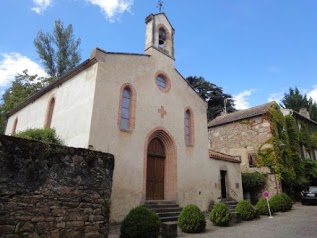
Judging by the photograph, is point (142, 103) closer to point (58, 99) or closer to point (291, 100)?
point (58, 99)

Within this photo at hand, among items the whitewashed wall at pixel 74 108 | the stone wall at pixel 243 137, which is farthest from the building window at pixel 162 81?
the stone wall at pixel 243 137

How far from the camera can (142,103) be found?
12891mm

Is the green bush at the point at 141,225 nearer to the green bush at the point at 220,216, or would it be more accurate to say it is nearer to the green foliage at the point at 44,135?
the green bush at the point at 220,216

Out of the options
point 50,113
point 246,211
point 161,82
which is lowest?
point 246,211

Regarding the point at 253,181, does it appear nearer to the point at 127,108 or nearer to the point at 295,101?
the point at 127,108

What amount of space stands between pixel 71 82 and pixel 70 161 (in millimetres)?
8237

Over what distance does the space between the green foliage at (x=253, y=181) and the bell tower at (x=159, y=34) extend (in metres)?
10.8

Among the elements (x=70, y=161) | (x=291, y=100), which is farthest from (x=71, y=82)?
(x=291, y=100)

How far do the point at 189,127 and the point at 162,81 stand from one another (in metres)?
3.34

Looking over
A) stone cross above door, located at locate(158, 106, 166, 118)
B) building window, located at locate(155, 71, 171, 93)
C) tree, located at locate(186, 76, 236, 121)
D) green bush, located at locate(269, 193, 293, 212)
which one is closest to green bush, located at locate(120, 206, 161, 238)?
stone cross above door, located at locate(158, 106, 166, 118)

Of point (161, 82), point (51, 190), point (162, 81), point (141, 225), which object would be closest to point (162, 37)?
point (162, 81)

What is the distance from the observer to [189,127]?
1541 cm

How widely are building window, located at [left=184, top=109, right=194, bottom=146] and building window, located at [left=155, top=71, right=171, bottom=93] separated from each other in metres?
2.05

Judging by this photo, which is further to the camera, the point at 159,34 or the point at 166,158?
the point at 159,34
